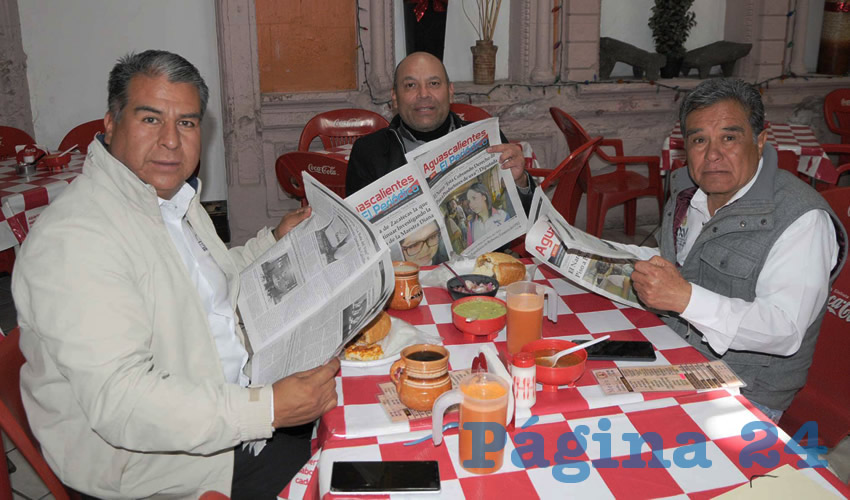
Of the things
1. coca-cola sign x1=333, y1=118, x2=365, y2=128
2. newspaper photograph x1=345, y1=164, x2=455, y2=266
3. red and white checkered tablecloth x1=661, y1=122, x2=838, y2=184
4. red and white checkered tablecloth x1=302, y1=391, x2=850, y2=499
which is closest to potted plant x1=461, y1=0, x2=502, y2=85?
coca-cola sign x1=333, y1=118, x2=365, y2=128

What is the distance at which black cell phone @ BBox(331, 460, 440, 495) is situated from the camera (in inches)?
38.9

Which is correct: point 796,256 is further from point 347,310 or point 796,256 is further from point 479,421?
point 347,310

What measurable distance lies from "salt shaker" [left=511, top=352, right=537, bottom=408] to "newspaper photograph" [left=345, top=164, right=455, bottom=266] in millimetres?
757

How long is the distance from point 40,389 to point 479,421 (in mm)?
764

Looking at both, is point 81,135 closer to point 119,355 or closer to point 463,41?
point 463,41

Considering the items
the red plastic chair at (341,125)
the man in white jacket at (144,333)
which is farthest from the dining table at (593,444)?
the red plastic chair at (341,125)

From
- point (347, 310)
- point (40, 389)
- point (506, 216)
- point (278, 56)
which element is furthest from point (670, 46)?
point (40, 389)

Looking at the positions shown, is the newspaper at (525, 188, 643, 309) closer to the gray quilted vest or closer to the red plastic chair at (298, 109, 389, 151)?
the gray quilted vest

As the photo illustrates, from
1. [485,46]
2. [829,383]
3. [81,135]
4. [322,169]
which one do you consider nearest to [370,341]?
[829,383]

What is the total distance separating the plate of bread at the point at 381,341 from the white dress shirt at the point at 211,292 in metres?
0.24

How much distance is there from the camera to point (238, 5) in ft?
13.0

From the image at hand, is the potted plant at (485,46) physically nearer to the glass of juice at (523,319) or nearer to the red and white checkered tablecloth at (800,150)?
the red and white checkered tablecloth at (800,150)

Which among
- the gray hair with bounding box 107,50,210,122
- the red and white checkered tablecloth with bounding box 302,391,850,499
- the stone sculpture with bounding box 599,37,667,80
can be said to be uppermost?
the stone sculpture with bounding box 599,37,667,80

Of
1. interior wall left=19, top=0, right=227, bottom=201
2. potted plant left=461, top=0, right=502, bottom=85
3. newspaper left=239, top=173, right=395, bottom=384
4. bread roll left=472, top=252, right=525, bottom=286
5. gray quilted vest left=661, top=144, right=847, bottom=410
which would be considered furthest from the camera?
potted plant left=461, top=0, right=502, bottom=85
